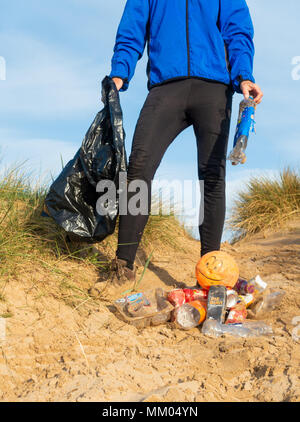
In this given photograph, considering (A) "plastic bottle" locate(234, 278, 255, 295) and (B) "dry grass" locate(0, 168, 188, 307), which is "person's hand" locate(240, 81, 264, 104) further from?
(B) "dry grass" locate(0, 168, 188, 307)

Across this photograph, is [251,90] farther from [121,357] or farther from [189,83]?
[121,357]

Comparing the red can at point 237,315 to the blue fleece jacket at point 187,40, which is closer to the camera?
the red can at point 237,315

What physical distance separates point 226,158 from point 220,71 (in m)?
0.64

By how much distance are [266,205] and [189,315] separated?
5.14 meters

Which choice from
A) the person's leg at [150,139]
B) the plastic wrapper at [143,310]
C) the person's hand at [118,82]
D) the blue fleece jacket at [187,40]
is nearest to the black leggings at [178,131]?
the person's leg at [150,139]

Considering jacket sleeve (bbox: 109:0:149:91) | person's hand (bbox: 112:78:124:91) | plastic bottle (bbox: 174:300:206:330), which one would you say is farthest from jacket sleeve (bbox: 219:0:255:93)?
plastic bottle (bbox: 174:300:206:330)

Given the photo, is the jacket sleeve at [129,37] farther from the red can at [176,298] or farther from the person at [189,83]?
the red can at [176,298]

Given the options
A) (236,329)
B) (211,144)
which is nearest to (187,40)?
(211,144)

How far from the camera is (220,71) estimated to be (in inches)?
121

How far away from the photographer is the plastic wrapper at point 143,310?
2639 mm

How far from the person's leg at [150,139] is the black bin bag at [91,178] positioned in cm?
10

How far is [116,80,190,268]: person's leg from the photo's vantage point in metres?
3.03

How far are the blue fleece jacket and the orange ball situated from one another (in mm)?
1301

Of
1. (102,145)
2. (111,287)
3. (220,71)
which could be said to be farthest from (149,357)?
(220,71)
